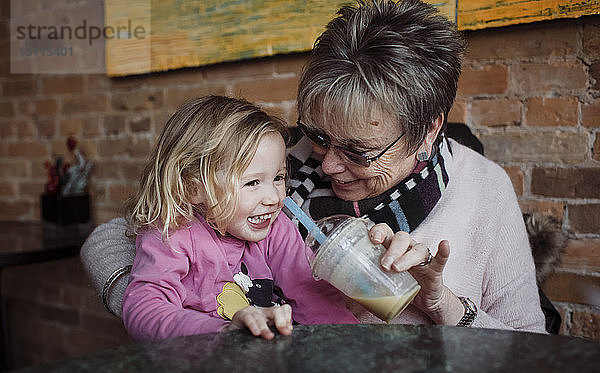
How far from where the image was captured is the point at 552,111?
5.16 feet

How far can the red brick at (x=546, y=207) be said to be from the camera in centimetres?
159

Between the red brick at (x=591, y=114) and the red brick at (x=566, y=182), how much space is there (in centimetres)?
12

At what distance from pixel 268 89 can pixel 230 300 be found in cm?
107

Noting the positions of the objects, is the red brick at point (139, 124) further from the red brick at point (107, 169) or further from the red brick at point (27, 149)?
the red brick at point (27, 149)

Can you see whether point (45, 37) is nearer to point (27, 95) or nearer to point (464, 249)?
point (27, 95)

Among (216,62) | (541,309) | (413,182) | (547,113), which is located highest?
(216,62)

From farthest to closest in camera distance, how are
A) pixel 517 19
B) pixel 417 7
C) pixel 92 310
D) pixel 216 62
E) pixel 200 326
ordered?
pixel 92 310 < pixel 216 62 < pixel 517 19 < pixel 417 7 < pixel 200 326

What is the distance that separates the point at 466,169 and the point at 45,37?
2061 millimetres

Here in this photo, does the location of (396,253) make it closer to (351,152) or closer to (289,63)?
(351,152)

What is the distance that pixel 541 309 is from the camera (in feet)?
4.58

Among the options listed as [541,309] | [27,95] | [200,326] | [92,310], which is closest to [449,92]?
[541,309]

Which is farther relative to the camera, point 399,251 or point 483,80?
point 483,80

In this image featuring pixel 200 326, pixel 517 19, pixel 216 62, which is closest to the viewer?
pixel 200 326

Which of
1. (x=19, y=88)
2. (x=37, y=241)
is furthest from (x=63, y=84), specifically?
(x=37, y=241)
